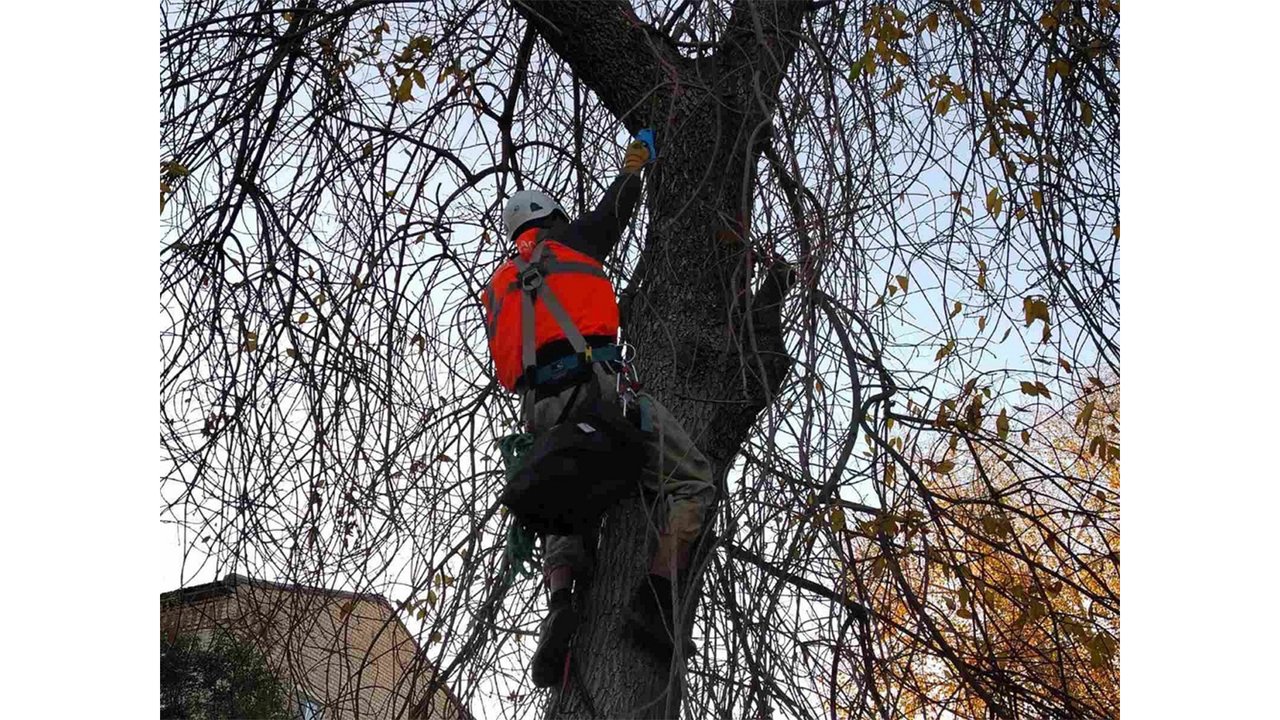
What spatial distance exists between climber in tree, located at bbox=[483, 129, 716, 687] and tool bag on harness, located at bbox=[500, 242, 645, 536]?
5cm

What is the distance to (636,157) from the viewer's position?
385cm

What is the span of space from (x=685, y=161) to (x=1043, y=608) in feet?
5.93

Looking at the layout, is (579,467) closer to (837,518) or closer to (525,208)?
(837,518)

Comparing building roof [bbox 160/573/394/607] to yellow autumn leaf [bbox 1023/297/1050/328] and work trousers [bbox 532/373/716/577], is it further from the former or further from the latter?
yellow autumn leaf [bbox 1023/297/1050/328]

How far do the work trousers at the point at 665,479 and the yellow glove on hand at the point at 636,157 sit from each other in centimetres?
68

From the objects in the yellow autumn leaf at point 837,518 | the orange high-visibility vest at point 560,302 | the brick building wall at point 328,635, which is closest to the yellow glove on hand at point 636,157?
the orange high-visibility vest at point 560,302

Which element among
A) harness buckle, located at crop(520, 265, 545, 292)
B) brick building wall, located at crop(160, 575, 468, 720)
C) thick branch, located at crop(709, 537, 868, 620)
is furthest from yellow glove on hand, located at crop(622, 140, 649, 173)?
brick building wall, located at crop(160, 575, 468, 720)

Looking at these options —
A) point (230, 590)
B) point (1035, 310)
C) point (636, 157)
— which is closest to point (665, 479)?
point (636, 157)

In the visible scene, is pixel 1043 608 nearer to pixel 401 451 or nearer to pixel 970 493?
pixel 970 493

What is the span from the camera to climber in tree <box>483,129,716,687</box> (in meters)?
3.48

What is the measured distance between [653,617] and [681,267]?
1115 mm

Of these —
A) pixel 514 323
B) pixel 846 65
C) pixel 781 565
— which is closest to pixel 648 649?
pixel 781 565

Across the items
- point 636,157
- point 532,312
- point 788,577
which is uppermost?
point 636,157

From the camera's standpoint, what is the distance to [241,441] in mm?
4801
